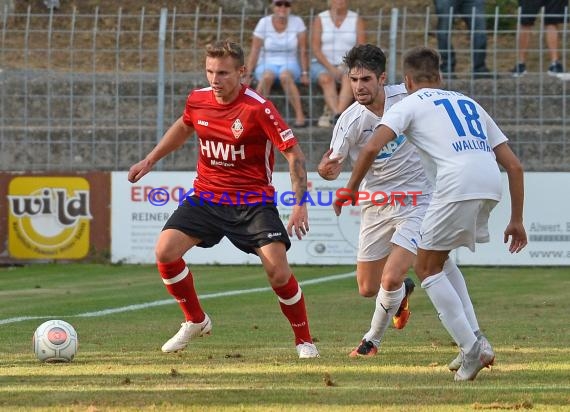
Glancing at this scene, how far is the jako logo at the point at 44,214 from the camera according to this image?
58.3 ft

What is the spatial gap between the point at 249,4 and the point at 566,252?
903 centimetres

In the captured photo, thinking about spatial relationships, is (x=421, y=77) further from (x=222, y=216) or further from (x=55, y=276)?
(x=55, y=276)

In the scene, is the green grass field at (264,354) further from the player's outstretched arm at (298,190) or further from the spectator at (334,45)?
the spectator at (334,45)

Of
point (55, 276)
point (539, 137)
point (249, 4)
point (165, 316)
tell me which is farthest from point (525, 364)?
point (249, 4)

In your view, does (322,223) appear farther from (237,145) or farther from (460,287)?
(460,287)

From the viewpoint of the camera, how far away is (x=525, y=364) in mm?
7793

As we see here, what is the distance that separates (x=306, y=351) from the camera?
27.6 ft

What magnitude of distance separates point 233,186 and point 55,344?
5.52 ft

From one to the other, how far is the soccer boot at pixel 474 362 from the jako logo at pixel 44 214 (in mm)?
11441

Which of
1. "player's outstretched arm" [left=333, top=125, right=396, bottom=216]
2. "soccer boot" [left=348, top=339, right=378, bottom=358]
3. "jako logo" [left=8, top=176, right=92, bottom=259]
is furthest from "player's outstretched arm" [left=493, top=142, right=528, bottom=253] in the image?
"jako logo" [left=8, top=176, right=92, bottom=259]

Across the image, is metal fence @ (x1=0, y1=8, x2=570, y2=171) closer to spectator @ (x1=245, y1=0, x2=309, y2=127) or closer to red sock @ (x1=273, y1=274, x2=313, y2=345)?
spectator @ (x1=245, y1=0, x2=309, y2=127)

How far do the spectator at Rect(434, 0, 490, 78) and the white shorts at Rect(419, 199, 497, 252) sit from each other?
11.2m

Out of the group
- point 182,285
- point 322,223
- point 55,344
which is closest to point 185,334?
point 182,285

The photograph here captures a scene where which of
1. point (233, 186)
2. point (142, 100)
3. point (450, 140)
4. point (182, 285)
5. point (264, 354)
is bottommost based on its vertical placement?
point (264, 354)
